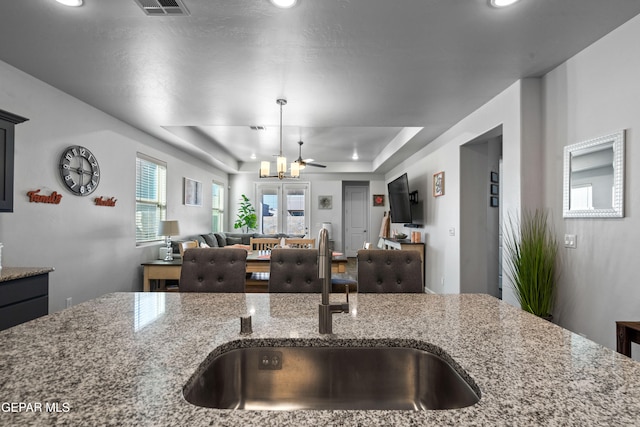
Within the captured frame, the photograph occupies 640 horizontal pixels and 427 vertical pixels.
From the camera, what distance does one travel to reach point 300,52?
257 centimetres

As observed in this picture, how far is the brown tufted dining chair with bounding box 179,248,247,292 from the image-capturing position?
6.48 ft

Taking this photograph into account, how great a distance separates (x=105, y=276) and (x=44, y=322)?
3295mm

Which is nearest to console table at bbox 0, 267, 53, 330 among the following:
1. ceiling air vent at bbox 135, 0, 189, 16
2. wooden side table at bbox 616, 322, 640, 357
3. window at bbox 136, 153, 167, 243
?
ceiling air vent at bbox 135, 0, 189, 16

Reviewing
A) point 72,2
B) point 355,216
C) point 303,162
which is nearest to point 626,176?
point 72,2

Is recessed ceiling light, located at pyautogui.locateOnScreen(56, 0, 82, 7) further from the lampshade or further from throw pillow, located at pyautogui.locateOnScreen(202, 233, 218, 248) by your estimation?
throw pillow, located at pyautogui.locateOnScreen(202, 233, 218, 248)

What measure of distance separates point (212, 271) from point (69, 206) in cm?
248

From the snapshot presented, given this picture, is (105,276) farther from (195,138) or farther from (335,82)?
(335,82)

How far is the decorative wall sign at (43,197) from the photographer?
3.05 m

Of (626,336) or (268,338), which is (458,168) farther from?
(268,338)

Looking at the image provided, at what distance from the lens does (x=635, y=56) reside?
213 centimetres

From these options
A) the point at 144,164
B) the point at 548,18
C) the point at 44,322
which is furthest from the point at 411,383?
the point at 144,164

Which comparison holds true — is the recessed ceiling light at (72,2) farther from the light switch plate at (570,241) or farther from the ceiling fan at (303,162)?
the light switch plate at (570,241)

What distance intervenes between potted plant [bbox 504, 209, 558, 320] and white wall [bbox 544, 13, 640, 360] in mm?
94

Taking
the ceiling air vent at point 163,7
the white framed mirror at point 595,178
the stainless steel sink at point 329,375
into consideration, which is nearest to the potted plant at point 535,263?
the white framed mirror at point 595,178
